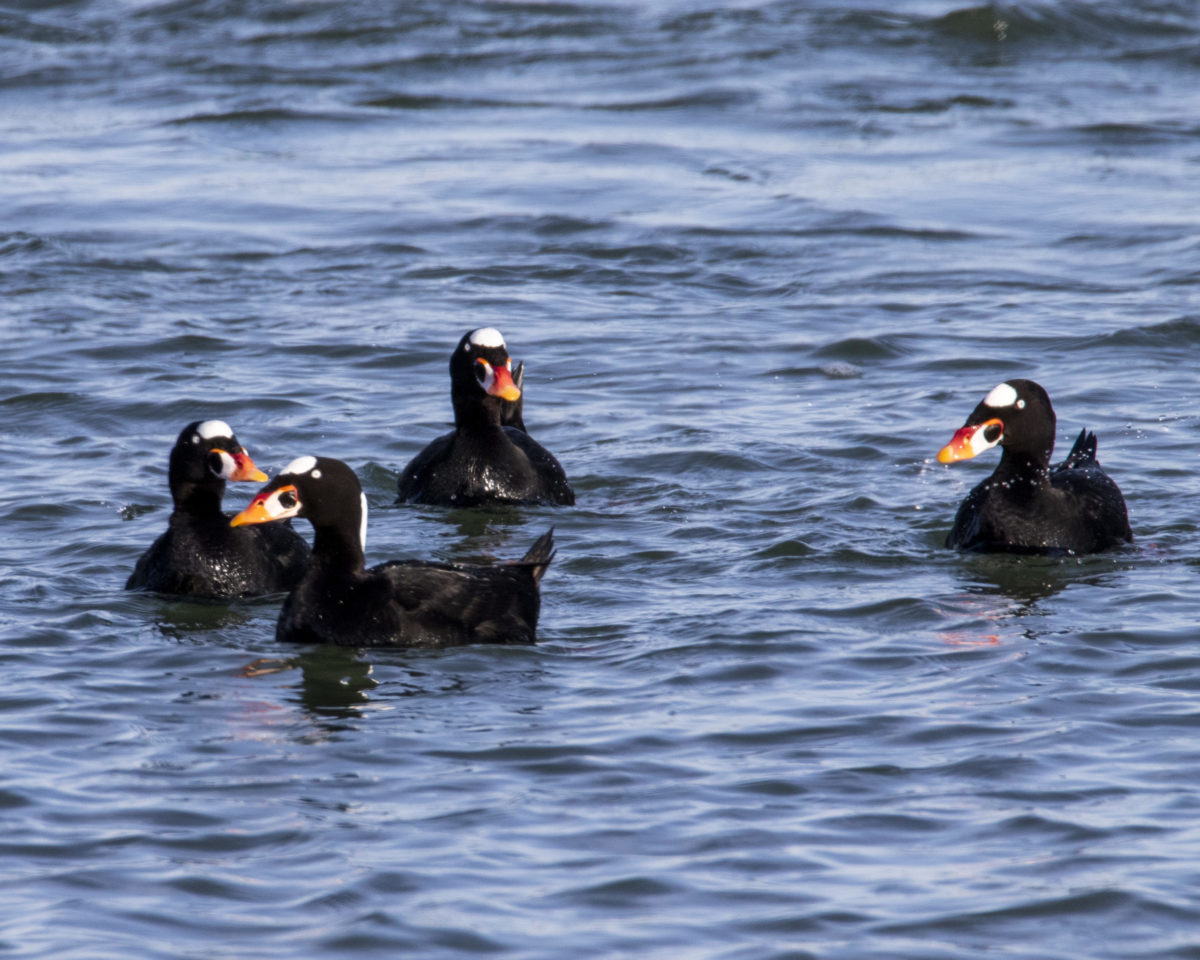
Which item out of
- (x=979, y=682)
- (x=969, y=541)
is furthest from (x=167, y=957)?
(x=969, y=541)

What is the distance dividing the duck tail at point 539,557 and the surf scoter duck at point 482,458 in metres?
2.08

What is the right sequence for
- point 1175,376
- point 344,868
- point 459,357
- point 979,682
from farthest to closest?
point 1175,376, point 459,357, point 979,682, point 344,868

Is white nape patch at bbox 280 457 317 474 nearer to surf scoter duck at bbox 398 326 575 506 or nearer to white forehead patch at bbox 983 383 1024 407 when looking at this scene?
surf scoter duck at bbox 398 326 575 506

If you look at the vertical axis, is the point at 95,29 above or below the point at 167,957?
above

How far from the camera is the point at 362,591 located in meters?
9.45

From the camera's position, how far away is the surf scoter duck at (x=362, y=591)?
9.35 meters

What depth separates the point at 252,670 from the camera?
9180 millimetres

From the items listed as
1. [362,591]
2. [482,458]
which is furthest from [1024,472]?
[362,591]

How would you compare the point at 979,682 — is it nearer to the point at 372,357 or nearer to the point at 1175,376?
the point at 1175,376

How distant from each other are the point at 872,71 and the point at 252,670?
66.4ft

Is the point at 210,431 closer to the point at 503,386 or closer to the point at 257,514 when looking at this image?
the point at 257,514

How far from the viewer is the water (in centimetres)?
694

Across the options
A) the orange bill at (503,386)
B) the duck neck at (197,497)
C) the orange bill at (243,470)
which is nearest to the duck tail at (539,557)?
the orange bill at (243,470)

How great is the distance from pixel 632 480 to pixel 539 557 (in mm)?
2908
